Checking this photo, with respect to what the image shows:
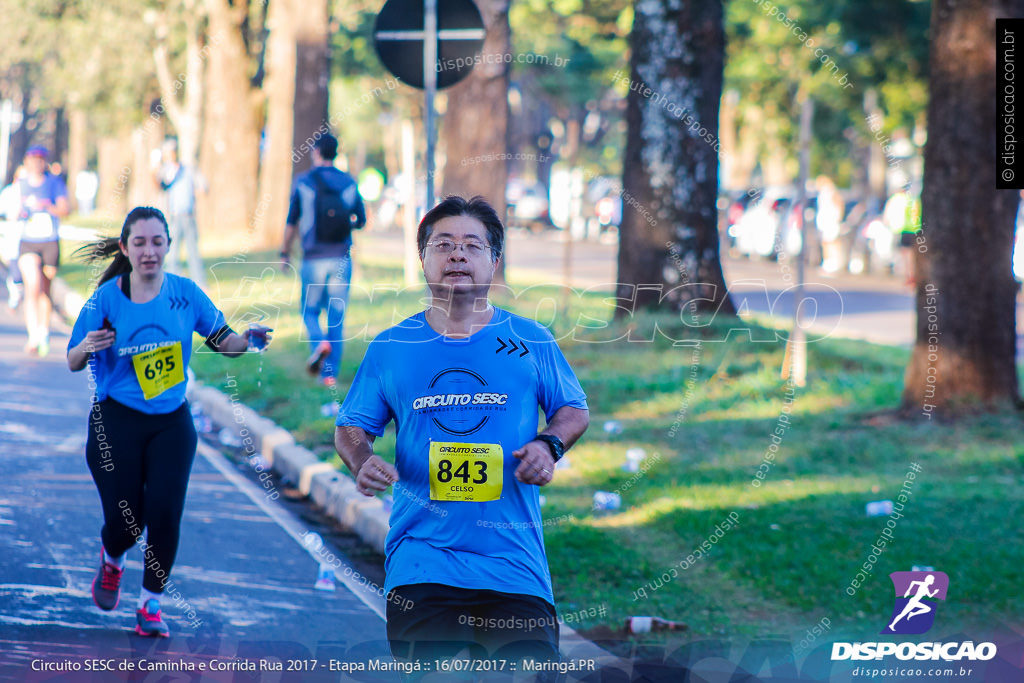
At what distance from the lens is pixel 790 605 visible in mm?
5680

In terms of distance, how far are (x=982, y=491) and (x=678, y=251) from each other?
19.4ft

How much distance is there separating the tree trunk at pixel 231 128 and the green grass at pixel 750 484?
14.6m

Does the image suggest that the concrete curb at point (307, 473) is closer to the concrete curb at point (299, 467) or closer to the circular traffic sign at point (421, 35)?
the concrete curb at point (299, 467)

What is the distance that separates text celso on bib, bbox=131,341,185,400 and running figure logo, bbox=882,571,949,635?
10.3 ft

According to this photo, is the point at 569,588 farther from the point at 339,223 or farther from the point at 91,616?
the point at 339,223

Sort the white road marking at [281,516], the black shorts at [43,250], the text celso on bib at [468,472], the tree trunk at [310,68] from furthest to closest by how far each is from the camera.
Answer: the tree trunk at [310,68]
the black shorts at [43,250]
the white road marking at [281,516]
the text celso on bib at [468,472]

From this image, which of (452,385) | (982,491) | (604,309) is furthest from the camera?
(604,309)

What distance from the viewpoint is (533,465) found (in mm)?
3336

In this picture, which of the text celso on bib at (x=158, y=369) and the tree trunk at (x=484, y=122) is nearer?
the text celso on bib at (x=158, y=369)

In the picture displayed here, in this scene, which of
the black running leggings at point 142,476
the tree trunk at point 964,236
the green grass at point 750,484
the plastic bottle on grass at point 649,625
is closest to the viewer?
the black running leggings at point 142,476

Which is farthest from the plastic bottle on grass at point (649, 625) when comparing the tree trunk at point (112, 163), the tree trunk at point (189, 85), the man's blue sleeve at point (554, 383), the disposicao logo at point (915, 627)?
the tree trunk at point (112, 163)

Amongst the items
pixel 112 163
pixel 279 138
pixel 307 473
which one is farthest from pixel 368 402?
pixel 112 163

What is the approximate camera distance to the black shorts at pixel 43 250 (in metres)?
13.2

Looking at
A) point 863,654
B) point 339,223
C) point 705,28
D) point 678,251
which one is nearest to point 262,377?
point 339,223
